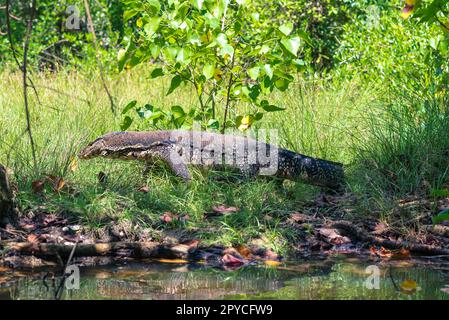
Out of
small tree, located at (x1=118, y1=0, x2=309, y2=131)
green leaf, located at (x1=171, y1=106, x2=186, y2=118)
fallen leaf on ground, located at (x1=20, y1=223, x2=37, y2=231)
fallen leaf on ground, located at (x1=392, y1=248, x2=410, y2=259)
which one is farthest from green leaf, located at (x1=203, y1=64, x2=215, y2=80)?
fallen leaf on ground, located at (x1=392, y1=248, x2=410, y2=259)

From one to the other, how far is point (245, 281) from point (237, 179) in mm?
2106

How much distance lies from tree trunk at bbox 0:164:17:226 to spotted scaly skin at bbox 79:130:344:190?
1.39m

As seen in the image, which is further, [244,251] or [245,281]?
[244,251]

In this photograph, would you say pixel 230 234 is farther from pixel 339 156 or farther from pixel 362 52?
pixel 362 52

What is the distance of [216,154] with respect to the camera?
258 inches

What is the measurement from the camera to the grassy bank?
552 cm

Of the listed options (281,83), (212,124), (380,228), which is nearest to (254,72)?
(281,83)

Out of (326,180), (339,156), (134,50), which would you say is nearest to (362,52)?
(339,156)

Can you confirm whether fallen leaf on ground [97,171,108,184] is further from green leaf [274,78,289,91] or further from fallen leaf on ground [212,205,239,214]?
green leaf [274,78,289,91]

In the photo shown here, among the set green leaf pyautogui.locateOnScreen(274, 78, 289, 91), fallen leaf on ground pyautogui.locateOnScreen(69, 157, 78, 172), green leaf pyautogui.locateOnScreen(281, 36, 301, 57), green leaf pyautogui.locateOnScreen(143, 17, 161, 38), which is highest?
green leaf pyautogui.locateOnScreen(143, 17, 161, 38)

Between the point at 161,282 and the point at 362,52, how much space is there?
6.24m

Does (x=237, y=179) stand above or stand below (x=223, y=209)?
above

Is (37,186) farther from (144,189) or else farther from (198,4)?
(198,4)

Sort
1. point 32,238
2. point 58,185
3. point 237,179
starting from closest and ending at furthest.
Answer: point 32,238, point 58,185, point 237,179
